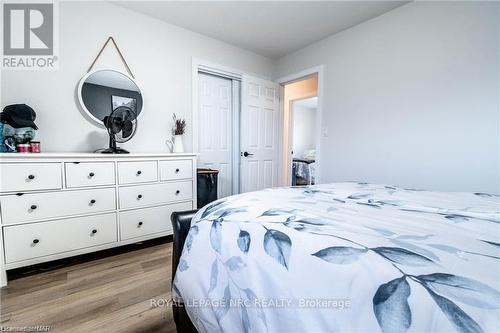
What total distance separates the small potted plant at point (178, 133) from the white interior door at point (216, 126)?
34 centimetres

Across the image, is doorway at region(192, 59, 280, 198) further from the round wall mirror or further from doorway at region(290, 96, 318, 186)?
doorway at region(290, 96, 318, 186)

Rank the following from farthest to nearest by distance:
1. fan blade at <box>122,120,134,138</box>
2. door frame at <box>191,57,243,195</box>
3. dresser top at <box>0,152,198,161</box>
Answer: door frame at <box>191,57,243,195</box> → fan blade at <box>122,120,134,138</box> → dresser top at <box>0,152,198,161</box>

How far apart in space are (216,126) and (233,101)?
1.53 ft

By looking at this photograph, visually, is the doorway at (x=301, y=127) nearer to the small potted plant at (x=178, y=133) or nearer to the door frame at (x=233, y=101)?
the door frame at (x=233, y=101)

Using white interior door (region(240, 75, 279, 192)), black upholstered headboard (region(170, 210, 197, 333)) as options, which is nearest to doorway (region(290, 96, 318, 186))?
white interior door (region(240, 75, 279, 192))

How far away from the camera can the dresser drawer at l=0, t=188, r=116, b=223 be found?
1.53 metres

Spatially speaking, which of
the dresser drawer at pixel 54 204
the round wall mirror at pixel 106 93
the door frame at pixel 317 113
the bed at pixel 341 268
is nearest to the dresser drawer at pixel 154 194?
the dresser drawer at pixel 54 204

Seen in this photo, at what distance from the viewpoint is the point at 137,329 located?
1.16 m

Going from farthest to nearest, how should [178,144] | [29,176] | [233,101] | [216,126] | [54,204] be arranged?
[233,101], [216,126], [178,144], [54,204], [29,176]

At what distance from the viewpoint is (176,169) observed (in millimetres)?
2271

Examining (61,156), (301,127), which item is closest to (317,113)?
(61,156)

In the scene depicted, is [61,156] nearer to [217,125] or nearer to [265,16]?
[217,125]

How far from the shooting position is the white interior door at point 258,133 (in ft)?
10.3
